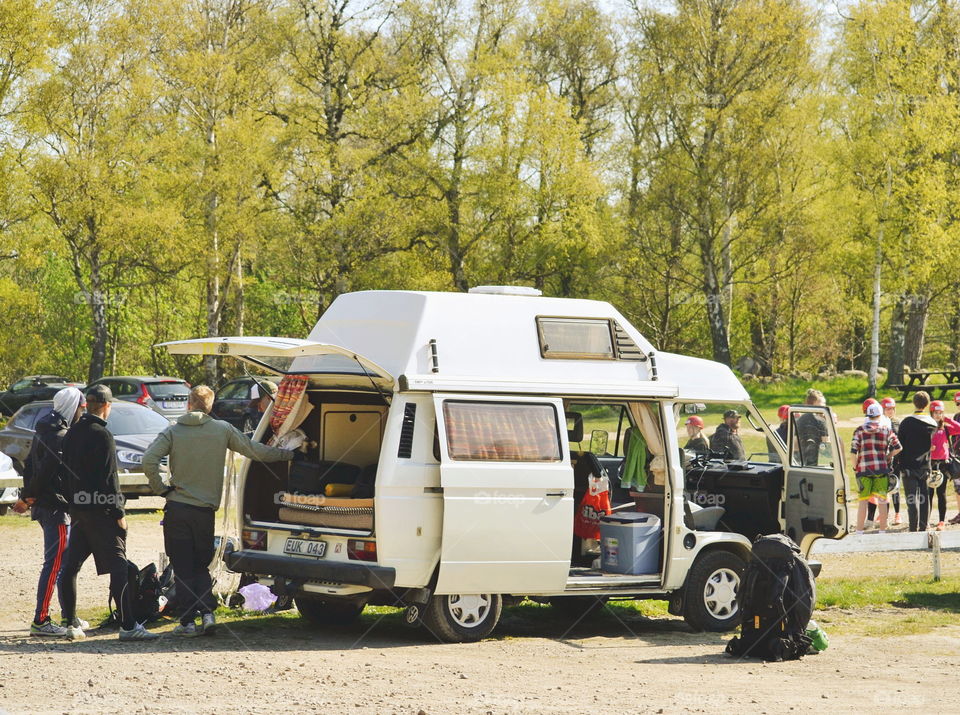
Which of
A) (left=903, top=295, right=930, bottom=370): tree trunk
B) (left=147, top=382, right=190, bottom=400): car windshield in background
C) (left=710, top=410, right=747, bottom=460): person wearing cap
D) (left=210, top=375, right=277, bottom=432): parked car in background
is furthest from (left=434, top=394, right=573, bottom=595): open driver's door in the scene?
(left=903, top=295, right=930, bottom=370): tree trunk

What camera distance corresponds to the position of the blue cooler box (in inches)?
419

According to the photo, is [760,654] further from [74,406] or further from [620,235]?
[620,235]

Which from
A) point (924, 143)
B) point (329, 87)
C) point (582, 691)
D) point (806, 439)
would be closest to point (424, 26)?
point (329, 87)

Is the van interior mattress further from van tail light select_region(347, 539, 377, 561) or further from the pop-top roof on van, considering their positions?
the pop-top roof on van

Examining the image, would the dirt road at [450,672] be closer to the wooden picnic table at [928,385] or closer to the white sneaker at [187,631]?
the white sneaker at [187,631]

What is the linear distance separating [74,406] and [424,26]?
112ft

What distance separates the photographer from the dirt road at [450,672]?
765cm

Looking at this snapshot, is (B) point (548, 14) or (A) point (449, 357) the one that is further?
(B) point (548, 14)

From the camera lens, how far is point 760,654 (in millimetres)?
9820

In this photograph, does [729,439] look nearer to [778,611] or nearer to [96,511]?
[778,611]

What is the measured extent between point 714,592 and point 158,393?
71.3 ft

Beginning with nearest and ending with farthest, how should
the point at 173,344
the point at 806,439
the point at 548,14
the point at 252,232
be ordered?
the point at 173,344, the point at 806,439, the point at 252,232, the point at 548,14

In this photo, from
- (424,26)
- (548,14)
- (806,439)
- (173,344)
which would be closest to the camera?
(173,344)

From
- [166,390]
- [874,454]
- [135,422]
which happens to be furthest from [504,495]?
[166,390]
